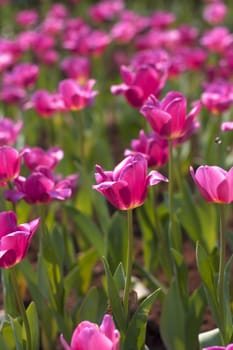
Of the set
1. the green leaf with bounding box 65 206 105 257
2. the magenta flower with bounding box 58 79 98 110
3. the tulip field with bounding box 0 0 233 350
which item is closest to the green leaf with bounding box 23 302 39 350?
the tulip field with bounding box 0 0 233 350

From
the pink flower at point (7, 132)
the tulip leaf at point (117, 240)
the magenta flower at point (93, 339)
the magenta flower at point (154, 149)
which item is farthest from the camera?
the pink flower at point (7, 132)

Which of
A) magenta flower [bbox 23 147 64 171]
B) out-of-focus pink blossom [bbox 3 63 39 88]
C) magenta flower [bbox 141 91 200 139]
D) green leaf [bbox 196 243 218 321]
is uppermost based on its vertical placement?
magenta flower [bbox 141 91 200 139]

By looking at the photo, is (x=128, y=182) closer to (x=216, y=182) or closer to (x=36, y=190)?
(x=216, y=182)

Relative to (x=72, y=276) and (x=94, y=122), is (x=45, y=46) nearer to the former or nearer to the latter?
(x=94, y=122)

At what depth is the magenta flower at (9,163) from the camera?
1650 millimetres

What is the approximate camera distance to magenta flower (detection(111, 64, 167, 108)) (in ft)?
6.44

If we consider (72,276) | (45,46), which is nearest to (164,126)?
(72,276)

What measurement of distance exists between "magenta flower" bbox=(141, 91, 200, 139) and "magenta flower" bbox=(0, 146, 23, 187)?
11.6 inches

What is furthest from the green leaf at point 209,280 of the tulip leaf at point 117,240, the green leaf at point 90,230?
the green leaf at point 90,230

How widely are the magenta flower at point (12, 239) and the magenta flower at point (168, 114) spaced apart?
14.6 inches

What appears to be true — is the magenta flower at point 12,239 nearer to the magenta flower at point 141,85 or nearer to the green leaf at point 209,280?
the green leaf at point 209,280

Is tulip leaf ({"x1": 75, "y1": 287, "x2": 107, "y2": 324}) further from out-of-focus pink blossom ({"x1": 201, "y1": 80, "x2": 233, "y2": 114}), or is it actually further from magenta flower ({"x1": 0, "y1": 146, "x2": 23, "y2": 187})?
out-of-focus pink blossom ({"x1": 201, "y1": 80, "x2": 233, "y2": 114})

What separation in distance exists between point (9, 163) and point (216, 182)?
0.51 meters


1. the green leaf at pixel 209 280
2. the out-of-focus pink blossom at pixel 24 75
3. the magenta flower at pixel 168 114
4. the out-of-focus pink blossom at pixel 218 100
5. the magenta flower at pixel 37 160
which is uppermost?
the magenta flower at pixel 168 114
